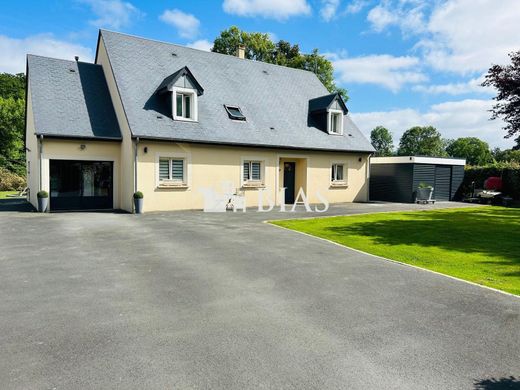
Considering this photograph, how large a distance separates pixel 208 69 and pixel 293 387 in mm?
21680

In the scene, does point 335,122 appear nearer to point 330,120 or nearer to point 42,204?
point 330,120

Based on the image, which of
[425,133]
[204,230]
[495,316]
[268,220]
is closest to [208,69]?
[268,220]

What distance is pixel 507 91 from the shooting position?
63.0ft

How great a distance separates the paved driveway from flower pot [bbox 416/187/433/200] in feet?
56.1

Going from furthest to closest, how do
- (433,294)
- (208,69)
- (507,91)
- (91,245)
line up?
(208,69), (507,91), (91,245), (433,294)

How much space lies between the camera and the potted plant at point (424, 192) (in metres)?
24.6

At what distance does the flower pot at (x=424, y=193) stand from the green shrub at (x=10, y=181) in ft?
111

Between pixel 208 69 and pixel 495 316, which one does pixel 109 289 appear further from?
pixel 208 69

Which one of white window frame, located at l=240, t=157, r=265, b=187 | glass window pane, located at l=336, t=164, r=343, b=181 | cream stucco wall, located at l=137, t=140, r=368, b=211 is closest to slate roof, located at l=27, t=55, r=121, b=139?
cream stucco wall, located at l=137, t=140, r=368, b=211

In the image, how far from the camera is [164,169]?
60.8 feet

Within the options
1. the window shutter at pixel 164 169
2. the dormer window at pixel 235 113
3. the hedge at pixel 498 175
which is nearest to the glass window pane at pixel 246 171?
the dormer window at pixel 235 113

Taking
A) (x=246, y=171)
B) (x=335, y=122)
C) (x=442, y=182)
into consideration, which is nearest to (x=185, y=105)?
(x=246, y=171)

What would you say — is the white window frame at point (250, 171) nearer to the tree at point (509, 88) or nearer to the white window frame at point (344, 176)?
the white window frame at point (344, 176)

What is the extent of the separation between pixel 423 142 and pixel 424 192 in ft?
281
